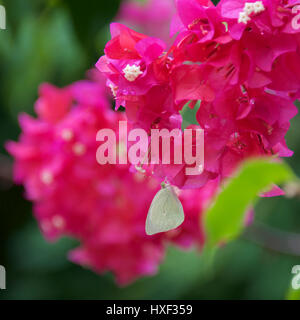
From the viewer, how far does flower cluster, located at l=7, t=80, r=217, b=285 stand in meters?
1.30

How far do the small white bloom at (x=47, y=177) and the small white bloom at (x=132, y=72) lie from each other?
0.78 meters

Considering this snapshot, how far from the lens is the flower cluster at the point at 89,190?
130cm

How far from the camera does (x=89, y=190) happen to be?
132 cm

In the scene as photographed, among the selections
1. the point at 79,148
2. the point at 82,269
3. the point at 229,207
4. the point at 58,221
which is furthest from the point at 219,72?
the point at 82,269

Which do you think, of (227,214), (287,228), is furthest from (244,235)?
(227,214)

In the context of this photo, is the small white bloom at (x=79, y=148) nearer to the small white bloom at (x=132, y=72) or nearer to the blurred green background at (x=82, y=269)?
the blurred green background at (x=82, y=269)

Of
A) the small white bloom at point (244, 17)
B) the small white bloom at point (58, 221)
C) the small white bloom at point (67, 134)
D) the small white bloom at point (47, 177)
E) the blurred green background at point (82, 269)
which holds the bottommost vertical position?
the blurred green background at point (82, 269)

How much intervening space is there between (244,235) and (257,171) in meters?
1.24

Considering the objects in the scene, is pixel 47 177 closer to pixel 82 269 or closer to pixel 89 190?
pixel 89 190

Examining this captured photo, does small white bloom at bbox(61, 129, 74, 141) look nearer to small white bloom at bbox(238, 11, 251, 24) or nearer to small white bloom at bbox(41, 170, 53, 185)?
small white bloom at bbox(41, 170, 53, 185)

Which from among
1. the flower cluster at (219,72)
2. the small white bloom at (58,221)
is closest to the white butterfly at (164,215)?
the flower cluster at (219,72)

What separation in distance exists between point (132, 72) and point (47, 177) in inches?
31.5

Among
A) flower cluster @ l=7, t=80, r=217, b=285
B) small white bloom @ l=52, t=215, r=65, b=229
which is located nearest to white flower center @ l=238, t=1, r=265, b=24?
flower cluster @ l=7, t=80, r=217, b=285
